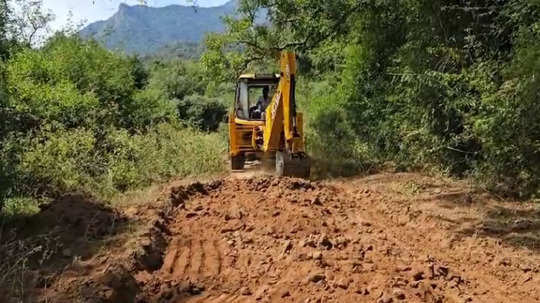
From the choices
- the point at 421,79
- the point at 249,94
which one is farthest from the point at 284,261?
the point at 249,94

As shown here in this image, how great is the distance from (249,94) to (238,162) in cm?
169

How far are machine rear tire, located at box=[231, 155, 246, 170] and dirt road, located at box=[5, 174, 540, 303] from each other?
4.11 m

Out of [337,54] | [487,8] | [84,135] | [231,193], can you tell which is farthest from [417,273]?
[337,54]

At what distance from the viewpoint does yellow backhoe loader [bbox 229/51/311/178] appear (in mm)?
11336

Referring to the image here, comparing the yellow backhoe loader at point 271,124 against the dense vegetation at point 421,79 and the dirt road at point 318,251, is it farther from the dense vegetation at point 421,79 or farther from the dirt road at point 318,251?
the dense vegetation at point 421,79

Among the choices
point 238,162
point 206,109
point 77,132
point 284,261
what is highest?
point 77,132

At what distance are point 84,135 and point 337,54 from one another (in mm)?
10775

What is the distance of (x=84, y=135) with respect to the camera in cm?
1241

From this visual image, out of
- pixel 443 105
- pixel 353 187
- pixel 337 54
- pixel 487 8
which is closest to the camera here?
pixel 487 8

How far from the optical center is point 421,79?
1080 centimetres

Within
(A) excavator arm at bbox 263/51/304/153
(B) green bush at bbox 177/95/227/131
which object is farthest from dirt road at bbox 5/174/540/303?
(B) green bush at bbox 177/95/227/131

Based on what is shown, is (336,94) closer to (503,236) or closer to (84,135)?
(84,135)

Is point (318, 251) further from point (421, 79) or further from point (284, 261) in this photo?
point (421, 79)

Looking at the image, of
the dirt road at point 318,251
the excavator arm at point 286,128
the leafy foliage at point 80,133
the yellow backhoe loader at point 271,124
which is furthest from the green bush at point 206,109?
the dirt road at point 318,251
